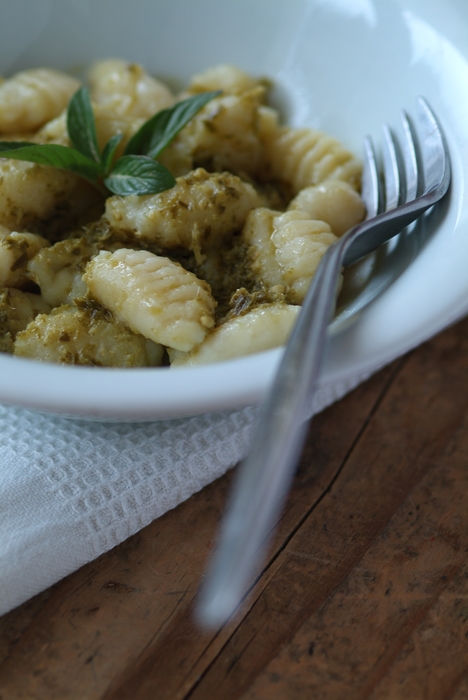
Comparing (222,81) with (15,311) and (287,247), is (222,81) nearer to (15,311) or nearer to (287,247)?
(287,247)

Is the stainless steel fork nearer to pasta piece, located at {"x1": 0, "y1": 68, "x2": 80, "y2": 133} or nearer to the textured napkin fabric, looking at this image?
the textured napkin fabric

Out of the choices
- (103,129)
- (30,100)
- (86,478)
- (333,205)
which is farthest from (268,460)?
(30,100)

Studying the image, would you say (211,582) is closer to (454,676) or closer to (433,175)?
(454,676)

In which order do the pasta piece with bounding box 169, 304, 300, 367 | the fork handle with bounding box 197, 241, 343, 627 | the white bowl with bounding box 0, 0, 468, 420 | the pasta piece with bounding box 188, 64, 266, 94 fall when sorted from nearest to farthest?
the fork handle with bounding box 197, 241, 343, 627 < the white bowl with bounding box 0, 0, 468, 420 < the pasta piece with bounding box 169, 304, 300, 367 < the pasta piece with bounding box 188, 64, 266, 94

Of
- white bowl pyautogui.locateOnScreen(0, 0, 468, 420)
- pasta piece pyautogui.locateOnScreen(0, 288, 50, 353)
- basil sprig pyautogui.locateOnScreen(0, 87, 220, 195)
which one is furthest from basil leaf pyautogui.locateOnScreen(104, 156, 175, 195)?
white bowl pyautogui.locateOnScreen(0, 0, 468, 420)

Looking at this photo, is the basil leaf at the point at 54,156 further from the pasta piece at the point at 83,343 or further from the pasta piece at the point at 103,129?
the pasta piece at the point at 83,343

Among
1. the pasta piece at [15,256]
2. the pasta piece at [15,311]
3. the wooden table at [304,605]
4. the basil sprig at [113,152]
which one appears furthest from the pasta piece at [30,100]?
the wooden table at [304,605]

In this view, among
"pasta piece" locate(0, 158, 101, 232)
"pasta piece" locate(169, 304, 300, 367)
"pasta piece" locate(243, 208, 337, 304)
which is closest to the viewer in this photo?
"pasta piece" locate(169, 304, 300, 367)
